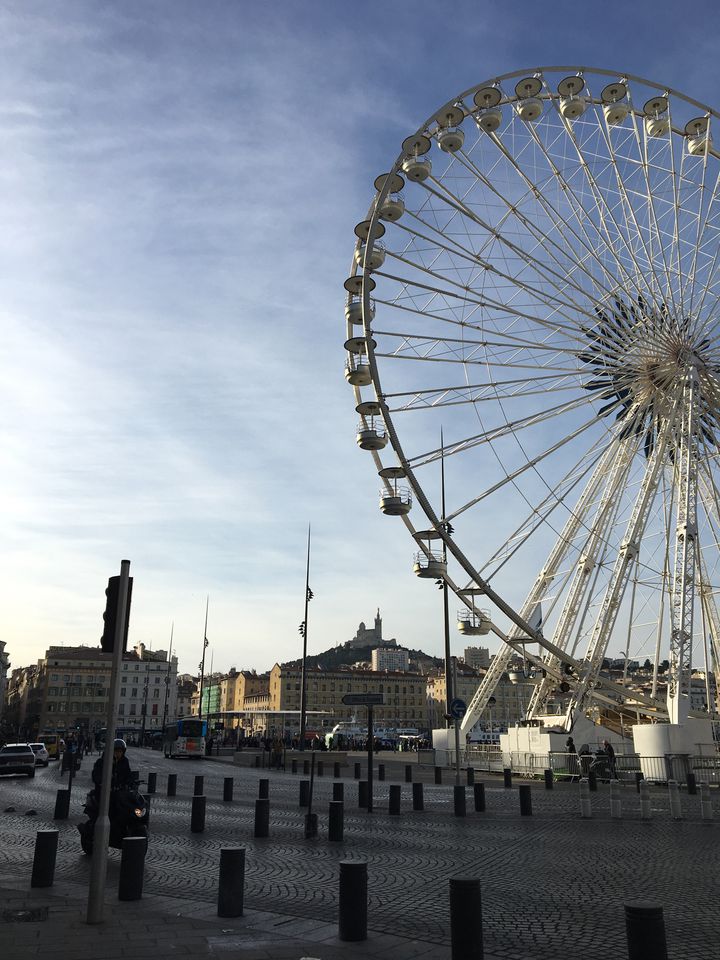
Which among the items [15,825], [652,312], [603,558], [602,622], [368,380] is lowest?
[15,825]

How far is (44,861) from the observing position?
947 centimetres

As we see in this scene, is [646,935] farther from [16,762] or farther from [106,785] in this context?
[16,762]

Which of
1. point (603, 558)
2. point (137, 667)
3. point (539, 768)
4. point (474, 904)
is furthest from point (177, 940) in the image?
point (137, 667)

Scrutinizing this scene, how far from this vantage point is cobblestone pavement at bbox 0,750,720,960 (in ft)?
25.4

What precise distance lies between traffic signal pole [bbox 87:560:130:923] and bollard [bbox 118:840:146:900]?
0.85 meters

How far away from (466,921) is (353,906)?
4.42ft

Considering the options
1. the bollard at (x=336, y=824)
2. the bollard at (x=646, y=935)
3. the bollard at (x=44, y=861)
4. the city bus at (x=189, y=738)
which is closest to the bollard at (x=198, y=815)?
the bollard at (x=336, y=824)

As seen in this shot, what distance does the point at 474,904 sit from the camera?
628 centimetres

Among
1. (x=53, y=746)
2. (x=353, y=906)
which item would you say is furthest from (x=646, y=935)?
(x=53, y=746)

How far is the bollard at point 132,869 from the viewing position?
345 inches

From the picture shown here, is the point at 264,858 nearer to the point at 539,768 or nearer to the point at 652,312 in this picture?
the point at 539,768

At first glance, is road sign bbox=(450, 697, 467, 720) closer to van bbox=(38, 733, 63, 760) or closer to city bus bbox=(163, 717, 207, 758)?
city bus bbox=(163, 717, 207, 758)

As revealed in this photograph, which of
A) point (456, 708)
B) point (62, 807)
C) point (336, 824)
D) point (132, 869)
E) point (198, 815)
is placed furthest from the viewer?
point (456, 708)

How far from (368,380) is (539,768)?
15987mm
